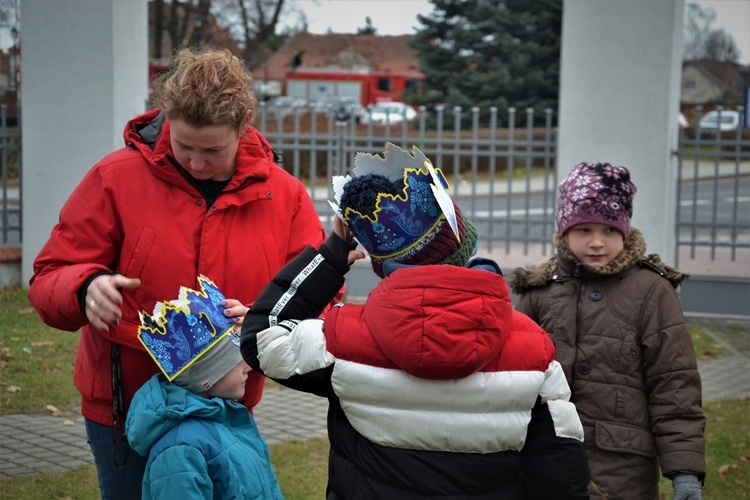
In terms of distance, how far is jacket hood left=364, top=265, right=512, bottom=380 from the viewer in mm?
2121

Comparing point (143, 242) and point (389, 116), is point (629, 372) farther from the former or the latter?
point (389, 116)

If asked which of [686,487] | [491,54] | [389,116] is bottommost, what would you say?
[686,487]

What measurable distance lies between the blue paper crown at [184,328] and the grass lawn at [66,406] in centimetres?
239

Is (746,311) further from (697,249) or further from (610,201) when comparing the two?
(610,201)

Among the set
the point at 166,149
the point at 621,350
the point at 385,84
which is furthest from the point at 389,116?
the point at 385,84

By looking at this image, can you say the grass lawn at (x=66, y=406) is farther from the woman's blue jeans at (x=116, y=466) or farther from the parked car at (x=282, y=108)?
the parked car at (x=282, y=108)

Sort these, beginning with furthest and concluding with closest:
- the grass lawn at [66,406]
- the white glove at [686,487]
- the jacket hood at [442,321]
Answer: the grass lawn at [66,406] → the white glove at [686,487] → the jacket hood at [442,321]

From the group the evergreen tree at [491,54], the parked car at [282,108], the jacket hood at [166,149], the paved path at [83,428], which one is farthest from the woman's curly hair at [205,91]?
the evergreen tree at [491,54]

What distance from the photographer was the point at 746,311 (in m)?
9.84

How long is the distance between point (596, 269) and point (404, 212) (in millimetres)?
1354

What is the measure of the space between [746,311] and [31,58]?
7.44 m

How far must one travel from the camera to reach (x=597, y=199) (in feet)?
11.2

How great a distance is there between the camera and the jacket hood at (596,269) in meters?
3.39

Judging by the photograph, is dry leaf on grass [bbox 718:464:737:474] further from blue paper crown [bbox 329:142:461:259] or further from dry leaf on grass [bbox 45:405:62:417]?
dry leaf on grass [bbox 45:405:62:417]
